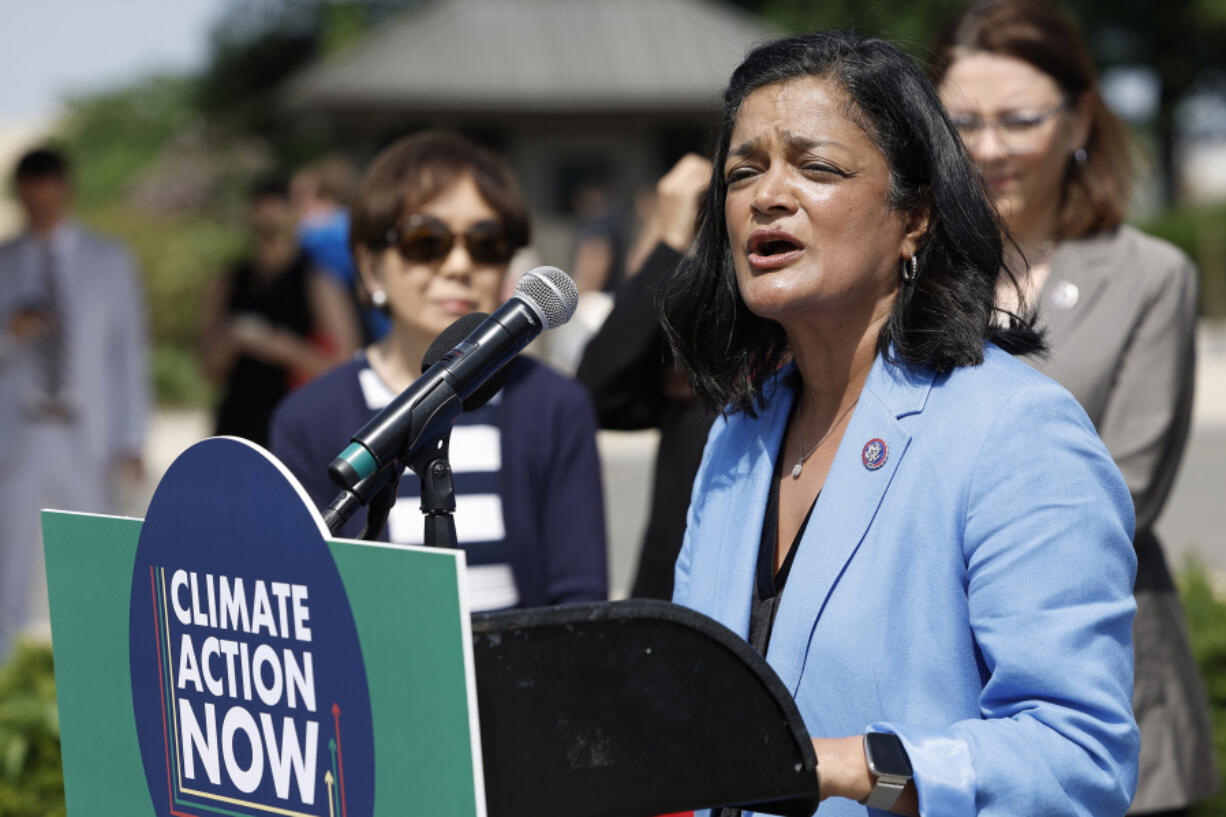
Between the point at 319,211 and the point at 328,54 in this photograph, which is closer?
the point at 319,211

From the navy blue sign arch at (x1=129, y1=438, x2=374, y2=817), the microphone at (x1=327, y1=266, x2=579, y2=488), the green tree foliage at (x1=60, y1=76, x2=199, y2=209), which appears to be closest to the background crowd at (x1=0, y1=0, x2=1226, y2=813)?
the microphone at (x1=327, y1=266, x2=579, y2=488)

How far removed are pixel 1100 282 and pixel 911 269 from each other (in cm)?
114

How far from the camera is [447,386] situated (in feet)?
6.01

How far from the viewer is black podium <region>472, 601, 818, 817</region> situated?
4.90ft

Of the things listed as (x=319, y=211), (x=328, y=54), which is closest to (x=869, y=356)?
(x=319, y=211)

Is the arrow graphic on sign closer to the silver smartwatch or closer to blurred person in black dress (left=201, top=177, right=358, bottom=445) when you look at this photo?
the silver smartwatch

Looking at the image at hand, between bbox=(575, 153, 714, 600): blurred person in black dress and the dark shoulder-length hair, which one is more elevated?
the dark shoulder-length hair

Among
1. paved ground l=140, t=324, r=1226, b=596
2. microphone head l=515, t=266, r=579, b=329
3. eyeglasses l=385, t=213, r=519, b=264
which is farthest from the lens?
paved ground l=140, t=324, r=1226, b=596

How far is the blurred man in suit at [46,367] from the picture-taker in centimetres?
665

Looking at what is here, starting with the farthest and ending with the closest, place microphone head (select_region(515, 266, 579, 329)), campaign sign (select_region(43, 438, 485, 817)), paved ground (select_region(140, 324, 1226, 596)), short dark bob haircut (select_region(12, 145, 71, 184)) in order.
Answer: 1. paved ground (select_region(140, 324, 1226, 596))
2. short dark bob haircut (select_region(12, 145, 71, 184))
3. microphone head (select_region(515, 266, 579, 329))
4. campaign sign (select_region(43, 438, 485, 817))

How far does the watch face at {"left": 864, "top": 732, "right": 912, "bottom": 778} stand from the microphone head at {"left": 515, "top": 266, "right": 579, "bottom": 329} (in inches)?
27.3

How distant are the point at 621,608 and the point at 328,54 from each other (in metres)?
31.6

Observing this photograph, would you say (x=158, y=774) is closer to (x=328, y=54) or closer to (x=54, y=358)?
(x=54, y=358)

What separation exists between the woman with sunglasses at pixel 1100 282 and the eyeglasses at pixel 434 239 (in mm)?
1091
